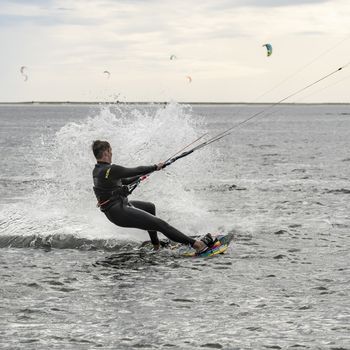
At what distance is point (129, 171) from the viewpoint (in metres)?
12.2

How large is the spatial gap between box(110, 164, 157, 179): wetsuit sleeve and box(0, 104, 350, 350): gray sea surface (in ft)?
5.67

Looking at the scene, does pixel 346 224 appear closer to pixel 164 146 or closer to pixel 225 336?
pixel 164 146

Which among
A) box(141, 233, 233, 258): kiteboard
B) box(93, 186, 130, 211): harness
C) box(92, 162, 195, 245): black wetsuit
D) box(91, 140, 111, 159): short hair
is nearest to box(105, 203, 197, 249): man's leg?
box(92, 162, 195, 245): black wetsuit

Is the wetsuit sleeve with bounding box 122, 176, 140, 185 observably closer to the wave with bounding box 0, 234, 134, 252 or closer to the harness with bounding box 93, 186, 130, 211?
the harness with bounding box 93, 186, 130, 211

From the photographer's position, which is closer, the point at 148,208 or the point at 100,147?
the point at 100,147

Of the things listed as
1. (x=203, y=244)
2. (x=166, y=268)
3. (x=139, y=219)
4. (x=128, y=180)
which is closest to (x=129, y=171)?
(x=128, y=180)

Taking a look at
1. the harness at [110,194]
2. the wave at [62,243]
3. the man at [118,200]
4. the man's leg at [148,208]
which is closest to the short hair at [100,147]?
the man at [118,200]

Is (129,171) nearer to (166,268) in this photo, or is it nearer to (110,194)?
(110,194)

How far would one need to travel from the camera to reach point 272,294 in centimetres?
1022

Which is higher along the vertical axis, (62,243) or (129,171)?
(129,171)

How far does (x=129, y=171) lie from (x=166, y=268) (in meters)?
1.95

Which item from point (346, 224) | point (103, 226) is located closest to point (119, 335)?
point (103, 226)

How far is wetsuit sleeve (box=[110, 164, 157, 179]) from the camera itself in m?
12.2

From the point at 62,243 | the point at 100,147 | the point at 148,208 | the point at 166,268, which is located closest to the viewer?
the point at 166,268
